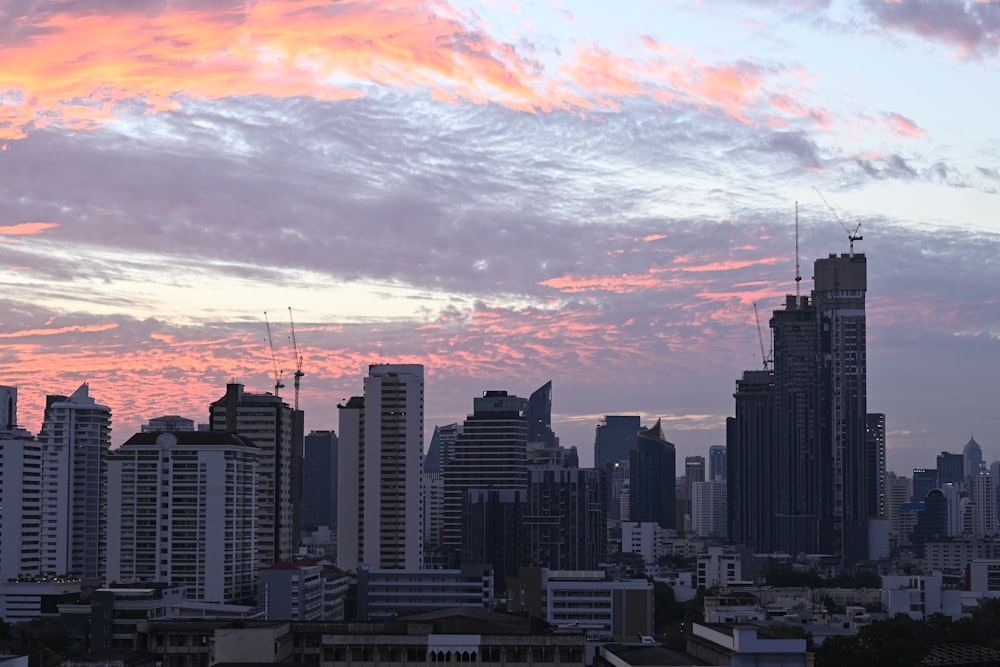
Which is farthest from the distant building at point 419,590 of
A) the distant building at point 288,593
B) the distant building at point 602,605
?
the distant building at point 288,593

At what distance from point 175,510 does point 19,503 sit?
1126 inches

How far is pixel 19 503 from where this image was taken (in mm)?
192250

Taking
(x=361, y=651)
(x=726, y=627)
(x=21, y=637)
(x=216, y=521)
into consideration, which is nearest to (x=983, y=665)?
(x=726, y=627)

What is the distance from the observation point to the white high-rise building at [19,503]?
7495 inches

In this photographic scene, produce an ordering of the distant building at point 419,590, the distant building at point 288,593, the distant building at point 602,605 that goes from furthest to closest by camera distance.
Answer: the distant building at point 419,590
the distant building at point 602,605
the distant building at point 288,593

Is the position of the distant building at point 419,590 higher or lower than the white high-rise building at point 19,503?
lower

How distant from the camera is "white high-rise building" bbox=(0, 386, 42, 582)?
19038cm

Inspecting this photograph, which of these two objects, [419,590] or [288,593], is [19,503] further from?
[419,590]

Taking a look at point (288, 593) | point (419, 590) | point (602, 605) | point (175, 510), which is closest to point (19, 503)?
point (175, 510)

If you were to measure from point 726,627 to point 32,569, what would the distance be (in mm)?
133990

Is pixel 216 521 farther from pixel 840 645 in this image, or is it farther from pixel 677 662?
pixel 677 662

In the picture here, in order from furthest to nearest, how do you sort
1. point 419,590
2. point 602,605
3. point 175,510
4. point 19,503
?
point 19,503 → point 175,510 → point 419,590 → point 602,605

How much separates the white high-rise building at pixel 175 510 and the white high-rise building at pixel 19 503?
20173mm

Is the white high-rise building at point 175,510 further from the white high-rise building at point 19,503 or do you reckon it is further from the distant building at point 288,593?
the white high-rise building at point 19,503
